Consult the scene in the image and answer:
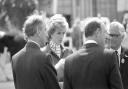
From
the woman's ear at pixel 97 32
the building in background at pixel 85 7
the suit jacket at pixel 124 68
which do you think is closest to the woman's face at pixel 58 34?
the suit jacket at pixel 124 68

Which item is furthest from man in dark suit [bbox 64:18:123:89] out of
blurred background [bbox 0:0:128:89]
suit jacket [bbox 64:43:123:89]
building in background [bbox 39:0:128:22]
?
building in background [bbox 39:0:128:22]

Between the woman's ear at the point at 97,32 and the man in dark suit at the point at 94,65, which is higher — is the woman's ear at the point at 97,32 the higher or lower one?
the higher one

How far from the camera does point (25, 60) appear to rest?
177 inches

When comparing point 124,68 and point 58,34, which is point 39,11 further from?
point 124,68

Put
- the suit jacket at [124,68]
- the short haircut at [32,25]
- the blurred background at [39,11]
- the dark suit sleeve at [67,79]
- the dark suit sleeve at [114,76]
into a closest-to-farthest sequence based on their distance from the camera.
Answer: the dark suit sleeve at [114,76]
the dark suit sleeve at [67,79]
the short haircut at [32,25]
the suit jacket at [124,68]
the blurred background at [39,11]

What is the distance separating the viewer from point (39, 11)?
21.6 meters

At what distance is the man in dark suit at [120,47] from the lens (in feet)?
16.9

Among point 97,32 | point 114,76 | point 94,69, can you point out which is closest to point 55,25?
point 97,32

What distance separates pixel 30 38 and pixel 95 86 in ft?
Answer: 2.73

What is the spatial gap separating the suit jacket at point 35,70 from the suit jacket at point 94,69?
0.75 ft

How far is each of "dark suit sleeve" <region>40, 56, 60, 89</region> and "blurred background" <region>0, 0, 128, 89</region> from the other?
232 centimetres

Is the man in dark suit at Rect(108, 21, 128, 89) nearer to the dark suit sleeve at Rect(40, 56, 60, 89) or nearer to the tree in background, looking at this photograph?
the dark suit sleeve at Rect(40, 56, 60, 89)

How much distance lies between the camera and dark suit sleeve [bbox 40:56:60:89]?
14.4 ft

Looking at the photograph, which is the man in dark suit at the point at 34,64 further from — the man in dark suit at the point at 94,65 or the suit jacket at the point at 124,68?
the suit jacket at the point at 124,68
